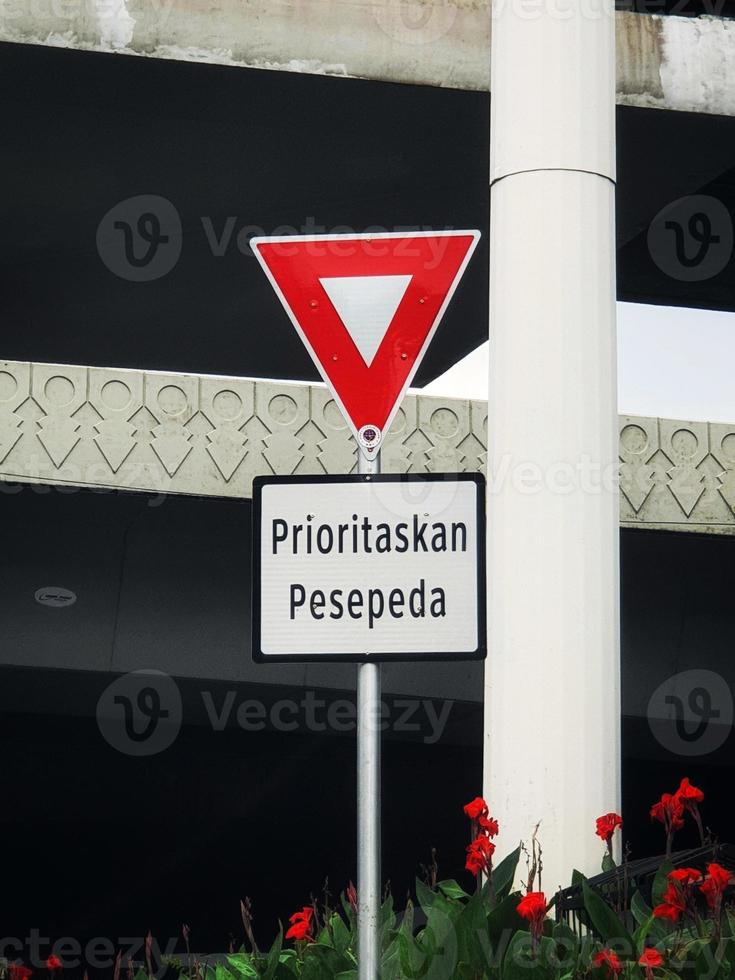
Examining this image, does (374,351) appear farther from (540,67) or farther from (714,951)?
(540,67)

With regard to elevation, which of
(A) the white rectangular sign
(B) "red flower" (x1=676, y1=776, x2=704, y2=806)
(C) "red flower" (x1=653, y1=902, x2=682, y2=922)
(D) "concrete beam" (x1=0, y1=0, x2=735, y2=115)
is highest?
(D) "concrete beam" (x1=0, y1=0, x2=735, y2=115)

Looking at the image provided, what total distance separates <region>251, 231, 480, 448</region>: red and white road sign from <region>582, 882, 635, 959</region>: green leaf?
2.17m

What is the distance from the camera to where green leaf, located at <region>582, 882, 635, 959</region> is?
16.1 feet

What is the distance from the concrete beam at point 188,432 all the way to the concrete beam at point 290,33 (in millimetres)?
2622

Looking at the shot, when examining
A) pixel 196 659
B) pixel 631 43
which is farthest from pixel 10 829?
pixel 631 43

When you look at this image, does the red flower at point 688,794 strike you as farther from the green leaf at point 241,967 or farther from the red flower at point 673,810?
the green leaf at point 241,967

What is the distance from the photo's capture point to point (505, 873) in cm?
550

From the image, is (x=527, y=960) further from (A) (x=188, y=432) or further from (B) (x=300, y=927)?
(A) (x=188, y=432)

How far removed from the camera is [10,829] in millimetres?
20219

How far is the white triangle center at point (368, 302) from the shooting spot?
3.96 m

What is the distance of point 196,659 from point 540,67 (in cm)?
920

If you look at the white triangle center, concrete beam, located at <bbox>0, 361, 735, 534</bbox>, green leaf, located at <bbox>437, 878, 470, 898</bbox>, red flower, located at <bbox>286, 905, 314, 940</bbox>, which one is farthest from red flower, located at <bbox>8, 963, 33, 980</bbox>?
concrete beam, located at <bbox>0, 361, 735, 534</bbox>

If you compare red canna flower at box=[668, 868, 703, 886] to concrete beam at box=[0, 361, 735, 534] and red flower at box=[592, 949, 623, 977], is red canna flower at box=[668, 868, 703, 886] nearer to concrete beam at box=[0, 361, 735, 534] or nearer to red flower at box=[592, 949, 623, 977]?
red flower at box=[592, 949, 623, 977]

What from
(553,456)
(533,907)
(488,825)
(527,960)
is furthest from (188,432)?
(533,907)
